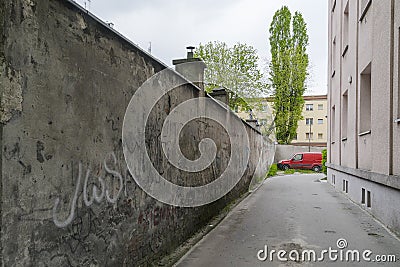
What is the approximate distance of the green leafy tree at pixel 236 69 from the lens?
33.5 m

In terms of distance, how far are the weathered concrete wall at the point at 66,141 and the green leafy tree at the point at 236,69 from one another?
2901 cm

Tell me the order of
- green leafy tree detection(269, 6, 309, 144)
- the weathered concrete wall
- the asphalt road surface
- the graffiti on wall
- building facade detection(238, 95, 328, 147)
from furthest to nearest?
building facade detection(238, 95, 328, 147)
green leafy tree detection(269, 6, 309, 144)
the asphalt road surface
the graffiti on wall
the weathered concrete wall

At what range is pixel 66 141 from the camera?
304 centimetres

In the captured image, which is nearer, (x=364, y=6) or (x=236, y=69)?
(x=364, y=6)

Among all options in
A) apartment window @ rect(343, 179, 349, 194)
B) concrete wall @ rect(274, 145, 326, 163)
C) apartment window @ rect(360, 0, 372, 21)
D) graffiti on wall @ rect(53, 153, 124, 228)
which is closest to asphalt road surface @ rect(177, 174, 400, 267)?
graffiti on wall @ rect(53, 153, 124, 228)

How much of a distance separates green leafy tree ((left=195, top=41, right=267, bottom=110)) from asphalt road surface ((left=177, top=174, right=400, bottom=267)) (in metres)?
23.7

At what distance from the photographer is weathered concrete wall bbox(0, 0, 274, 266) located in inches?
97.6

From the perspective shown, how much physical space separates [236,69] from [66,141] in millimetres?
33272

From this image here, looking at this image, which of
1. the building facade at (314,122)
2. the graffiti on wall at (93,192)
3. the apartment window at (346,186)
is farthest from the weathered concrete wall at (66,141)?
the building facade at (314,122)

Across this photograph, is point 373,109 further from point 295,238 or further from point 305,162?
point 305,162

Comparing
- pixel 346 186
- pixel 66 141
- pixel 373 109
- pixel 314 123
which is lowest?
pixel 346 186

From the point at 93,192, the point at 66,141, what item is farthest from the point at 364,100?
the point at 66,141

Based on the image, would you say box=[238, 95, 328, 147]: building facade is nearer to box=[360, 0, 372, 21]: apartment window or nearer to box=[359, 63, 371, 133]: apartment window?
box=[360, 0, 372, 21]: apartment window

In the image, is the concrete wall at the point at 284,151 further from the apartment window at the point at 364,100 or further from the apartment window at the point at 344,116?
the apartment window at the point at 364,100
